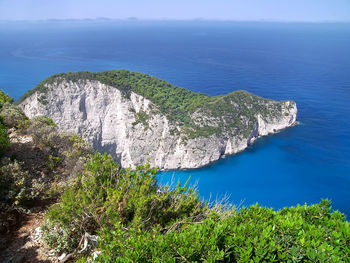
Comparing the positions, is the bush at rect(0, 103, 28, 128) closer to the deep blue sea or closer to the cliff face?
the deep blue sea

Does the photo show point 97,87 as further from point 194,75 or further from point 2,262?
point 194,75

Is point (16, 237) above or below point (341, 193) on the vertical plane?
above

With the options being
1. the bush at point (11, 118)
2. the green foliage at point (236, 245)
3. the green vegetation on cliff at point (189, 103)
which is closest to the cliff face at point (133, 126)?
the green vegetation on cliff at point (189, 103)

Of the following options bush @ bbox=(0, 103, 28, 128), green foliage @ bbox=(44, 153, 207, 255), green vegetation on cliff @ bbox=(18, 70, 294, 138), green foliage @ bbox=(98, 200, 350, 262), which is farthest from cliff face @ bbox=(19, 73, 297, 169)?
green foliage @ bbox=(98, 200, 350, 262)

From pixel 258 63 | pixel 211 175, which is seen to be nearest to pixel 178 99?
pixel 211 175

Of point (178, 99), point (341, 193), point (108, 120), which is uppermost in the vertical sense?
point (178, 99)

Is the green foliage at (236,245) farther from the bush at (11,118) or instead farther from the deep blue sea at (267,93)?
the bush at (11,118)
